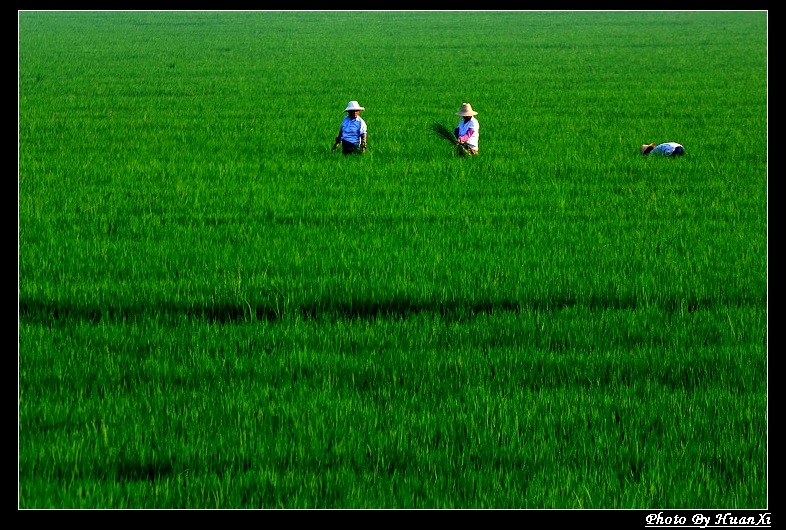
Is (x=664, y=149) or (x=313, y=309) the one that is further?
(x=664, y=149)

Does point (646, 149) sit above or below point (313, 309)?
above

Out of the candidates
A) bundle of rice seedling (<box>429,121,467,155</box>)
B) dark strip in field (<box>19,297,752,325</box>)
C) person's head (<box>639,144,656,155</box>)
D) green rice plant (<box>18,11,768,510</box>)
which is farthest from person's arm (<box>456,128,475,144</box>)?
dark strip in field (<box>19,297,752,325</box>)

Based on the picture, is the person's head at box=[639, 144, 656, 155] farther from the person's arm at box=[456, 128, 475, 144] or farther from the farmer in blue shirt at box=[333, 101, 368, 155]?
the farmer in blue shirt at box=[333, 101, 368, 155]

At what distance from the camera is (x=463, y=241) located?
24.6 ft

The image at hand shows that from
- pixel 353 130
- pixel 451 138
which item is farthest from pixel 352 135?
pixel 451 138

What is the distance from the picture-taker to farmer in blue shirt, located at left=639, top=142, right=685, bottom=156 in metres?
11.6

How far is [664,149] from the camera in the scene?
11625 mm

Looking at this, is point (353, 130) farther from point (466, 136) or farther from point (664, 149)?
point (664, 149)

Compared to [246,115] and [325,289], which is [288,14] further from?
[325,289]

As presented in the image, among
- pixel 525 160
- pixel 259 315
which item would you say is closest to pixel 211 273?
pixel 259 315


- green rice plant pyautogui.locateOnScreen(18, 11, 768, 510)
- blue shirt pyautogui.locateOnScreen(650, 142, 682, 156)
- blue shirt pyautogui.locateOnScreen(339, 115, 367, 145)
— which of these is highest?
blue shirt pyautogui.locateOnScreen(339, 115, 367, 145)

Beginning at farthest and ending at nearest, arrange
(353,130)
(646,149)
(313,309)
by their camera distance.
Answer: (646,149) → (353,130) → (313,309)

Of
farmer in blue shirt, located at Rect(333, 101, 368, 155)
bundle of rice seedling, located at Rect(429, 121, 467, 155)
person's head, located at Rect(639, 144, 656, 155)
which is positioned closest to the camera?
farmer in blue shirt, located at Rect(333, 101, 368, 155)

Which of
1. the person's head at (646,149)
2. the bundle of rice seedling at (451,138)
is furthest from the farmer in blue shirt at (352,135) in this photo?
the person's head at (646,149)
